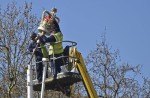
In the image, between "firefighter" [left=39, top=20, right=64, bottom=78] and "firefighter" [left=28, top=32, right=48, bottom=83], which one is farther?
"firefighter" [left=28, top=32, right=48, bottom=83]

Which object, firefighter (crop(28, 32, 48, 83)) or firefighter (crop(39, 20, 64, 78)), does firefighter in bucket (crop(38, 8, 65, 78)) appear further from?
firefighter (crop(28, 32, 48, 83))

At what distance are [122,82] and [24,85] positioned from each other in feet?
21.0

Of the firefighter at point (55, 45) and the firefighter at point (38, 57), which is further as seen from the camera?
the firefighter at point (38, 57)

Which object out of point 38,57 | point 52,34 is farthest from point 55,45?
point 38,57

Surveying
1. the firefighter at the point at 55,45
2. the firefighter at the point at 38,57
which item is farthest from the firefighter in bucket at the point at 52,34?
the firefighter at the point at 38,57

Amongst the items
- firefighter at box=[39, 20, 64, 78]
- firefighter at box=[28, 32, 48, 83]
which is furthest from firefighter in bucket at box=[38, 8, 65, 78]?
firefighter at box=[28, 32, 48, 83]

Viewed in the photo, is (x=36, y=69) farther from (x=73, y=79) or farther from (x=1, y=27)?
(x=1, y=27)

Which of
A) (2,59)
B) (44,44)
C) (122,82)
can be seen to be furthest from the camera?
(122,82)

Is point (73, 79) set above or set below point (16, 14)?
below

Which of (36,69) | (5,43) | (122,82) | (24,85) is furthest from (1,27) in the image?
(36,69)

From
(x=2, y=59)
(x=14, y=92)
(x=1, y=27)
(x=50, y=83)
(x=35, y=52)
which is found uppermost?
(x=1, y=27)

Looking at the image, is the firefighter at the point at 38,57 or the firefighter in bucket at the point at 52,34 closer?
the firefighter in bucket at the point at 52,34

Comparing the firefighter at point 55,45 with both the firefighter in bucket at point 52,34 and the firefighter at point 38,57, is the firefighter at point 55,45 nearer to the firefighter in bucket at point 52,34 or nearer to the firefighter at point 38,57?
the firefighter in bucket at point 52,34

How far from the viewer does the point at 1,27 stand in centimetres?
2047
